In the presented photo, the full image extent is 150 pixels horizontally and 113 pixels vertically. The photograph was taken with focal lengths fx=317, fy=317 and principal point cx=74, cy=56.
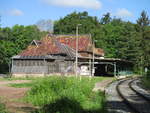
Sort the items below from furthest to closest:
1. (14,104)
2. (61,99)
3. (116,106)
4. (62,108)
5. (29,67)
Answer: (29,67) < (116,106) < (14,104) < (61,99) < (62,108)

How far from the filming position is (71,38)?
65.4 metres

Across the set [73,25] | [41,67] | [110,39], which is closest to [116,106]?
[41,67]

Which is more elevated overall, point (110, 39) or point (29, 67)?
point (110, 39)

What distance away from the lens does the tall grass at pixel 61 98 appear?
46.4ft

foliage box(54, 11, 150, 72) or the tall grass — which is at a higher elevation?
foliage box(54, 11, 150, 72)

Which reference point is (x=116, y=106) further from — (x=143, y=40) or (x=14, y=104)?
(x=143, y=40)

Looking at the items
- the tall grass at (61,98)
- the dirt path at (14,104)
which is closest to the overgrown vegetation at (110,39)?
the dirt path at (14,104)

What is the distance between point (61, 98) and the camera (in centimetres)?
1577

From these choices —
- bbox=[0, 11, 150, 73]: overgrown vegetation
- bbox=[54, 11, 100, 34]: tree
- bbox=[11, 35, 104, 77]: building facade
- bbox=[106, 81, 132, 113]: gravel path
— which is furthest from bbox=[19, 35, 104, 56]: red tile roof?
bbox=[106, 81, 132, 113]: gravel path

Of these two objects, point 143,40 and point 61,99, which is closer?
point 61,99

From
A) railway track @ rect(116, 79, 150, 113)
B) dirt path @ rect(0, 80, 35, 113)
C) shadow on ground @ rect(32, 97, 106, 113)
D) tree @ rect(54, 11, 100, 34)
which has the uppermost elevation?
tree @ rect(54, 11, 100, 34)

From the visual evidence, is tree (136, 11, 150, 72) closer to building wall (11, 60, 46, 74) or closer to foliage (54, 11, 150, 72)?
foliage (54, 11, 150, 72)

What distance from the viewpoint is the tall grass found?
14.2 m

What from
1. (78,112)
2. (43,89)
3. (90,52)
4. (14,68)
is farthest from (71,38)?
(78,112)
